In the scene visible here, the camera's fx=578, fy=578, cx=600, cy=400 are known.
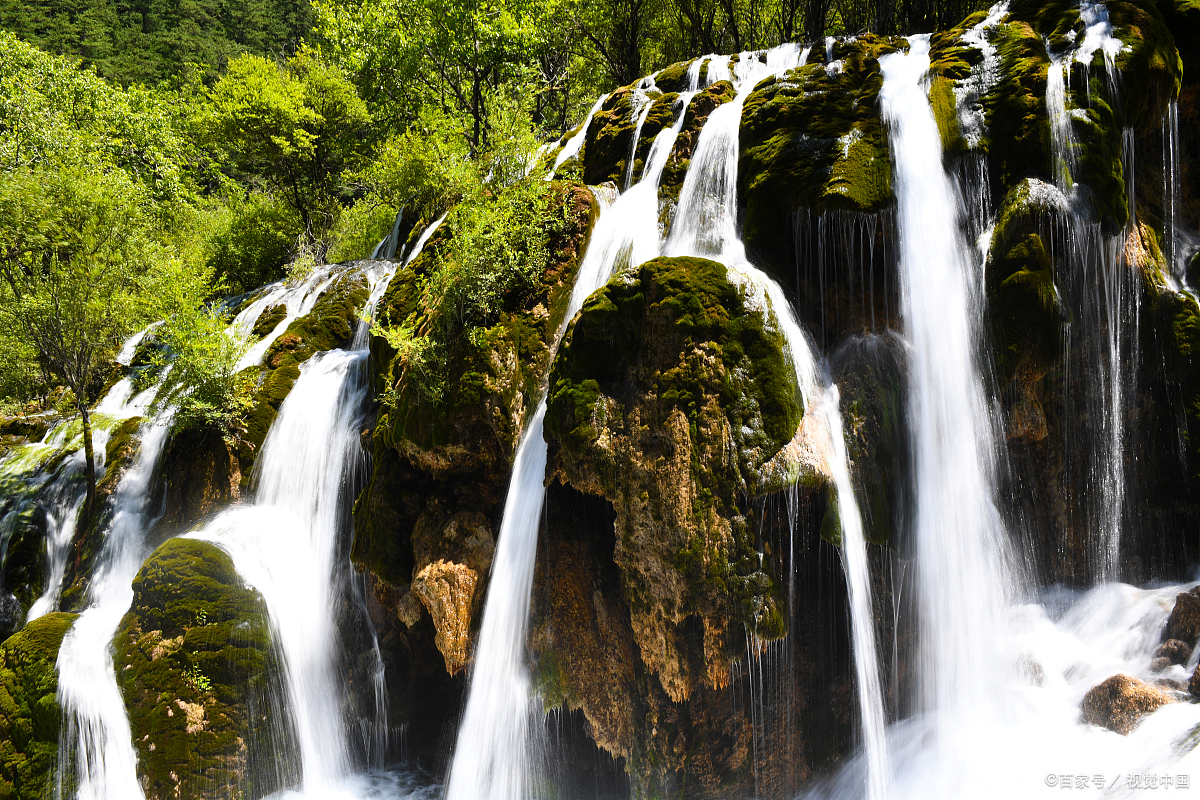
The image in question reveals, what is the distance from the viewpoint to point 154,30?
49969 mm

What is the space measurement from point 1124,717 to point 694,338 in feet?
17.3

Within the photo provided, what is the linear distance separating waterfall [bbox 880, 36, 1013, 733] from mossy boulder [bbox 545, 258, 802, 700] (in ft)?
5.82

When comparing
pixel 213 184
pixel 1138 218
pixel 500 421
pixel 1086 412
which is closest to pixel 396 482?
pixel 500 421

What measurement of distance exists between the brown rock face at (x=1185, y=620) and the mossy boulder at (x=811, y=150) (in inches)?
203

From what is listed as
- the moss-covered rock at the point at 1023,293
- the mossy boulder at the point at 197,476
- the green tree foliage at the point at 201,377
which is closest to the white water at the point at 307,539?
the mossy boulder at the point at 197,476

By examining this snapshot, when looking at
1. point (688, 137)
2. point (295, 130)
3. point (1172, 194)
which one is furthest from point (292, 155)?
point (1172, 194)

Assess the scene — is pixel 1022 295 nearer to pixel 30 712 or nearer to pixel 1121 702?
pixel 1121 702

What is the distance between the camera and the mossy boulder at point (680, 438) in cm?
543

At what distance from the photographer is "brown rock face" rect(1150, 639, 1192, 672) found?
5.69 metres

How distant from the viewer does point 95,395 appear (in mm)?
13828

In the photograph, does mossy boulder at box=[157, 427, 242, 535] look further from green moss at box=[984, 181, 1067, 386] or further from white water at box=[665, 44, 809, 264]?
green moss at box=[984, 181, 1067, 386]

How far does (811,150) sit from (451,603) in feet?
22.6

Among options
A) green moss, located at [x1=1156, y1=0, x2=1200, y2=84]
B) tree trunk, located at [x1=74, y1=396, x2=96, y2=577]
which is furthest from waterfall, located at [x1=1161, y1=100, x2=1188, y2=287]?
tree trunk, located at [x1=74, y1=396, x2=96, y2=577]

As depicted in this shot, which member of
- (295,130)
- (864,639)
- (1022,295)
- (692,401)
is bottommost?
(864,639)
